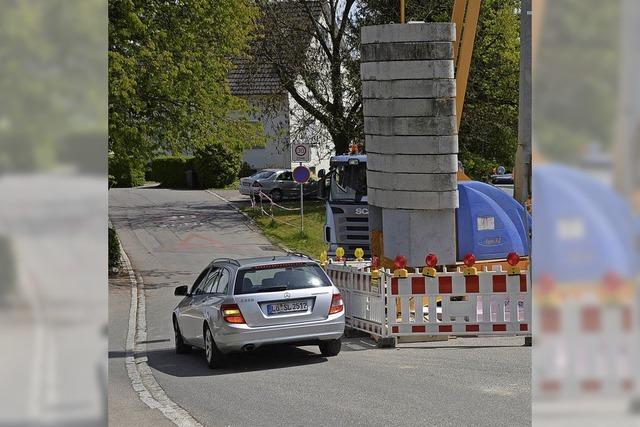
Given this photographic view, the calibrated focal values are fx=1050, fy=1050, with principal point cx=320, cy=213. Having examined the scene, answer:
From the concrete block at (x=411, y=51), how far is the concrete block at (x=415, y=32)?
0.26 feet

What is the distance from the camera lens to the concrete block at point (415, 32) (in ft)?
55.9

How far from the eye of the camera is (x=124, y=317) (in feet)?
72.0

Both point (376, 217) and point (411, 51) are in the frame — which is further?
point (376, 217)

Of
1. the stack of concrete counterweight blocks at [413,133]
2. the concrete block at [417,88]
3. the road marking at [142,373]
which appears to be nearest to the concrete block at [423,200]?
the stack of concrete counterweight blocks at [413,133]

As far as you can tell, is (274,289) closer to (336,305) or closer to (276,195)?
(336,305)

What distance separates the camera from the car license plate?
48.2 feet

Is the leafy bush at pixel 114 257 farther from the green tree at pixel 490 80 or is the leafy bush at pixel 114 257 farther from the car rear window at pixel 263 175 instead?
the car rear window at pixel 263 175

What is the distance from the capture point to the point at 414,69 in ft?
56.5

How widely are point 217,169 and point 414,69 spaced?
42072mm
